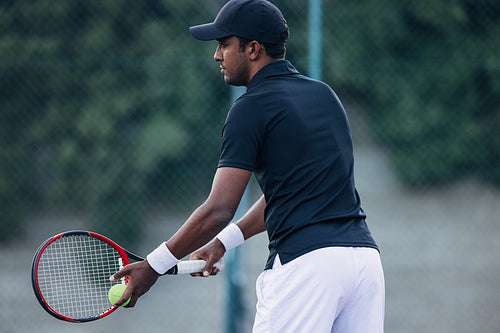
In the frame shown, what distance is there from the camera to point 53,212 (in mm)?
4590

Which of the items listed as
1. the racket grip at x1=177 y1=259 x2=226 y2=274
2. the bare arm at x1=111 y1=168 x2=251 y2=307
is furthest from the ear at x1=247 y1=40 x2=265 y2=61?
the racket grip at x1=177 y1=259 x2=226 y2=274

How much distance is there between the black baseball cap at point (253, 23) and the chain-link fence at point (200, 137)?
2.34m

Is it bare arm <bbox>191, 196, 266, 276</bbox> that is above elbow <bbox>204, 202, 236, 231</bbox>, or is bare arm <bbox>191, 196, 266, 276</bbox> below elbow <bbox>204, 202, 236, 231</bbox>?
below

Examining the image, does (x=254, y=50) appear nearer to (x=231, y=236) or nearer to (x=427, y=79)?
(x=231, y=236)

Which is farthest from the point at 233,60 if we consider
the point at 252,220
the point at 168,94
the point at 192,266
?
the point at 168,94

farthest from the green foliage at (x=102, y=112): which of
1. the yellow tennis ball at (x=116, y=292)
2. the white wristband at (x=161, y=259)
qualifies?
the white wristband at (x=161, y=259)

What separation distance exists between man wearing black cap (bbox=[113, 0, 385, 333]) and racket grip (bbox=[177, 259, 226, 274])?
0.75 feet

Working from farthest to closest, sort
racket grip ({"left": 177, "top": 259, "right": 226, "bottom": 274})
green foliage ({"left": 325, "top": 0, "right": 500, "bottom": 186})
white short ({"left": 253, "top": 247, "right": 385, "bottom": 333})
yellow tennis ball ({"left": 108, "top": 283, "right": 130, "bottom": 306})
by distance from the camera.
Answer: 1. green foliage ({"left": 325, "top": 0, "right": 500, "bottom": 186})
2. racket grip ({"left": 177, "top": 259, "right": 226, "bottom": 274})
3. yellow tennis ball ({"left": 108, "top": 283, "right": 130, "bottom": 306})
4. white short ({"left": 253, "top": 247, "right": 385, "bottom": 333})

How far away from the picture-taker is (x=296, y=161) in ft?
6.80

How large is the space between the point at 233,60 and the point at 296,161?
0.46 m

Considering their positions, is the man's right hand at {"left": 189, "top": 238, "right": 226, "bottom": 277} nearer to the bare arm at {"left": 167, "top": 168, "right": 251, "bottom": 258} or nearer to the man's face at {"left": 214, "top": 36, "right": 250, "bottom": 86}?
the bare arm at {"left": 167, "top": 168, "right": 251, "bottom": 258}

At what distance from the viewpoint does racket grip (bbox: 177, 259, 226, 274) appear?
2.42 metres

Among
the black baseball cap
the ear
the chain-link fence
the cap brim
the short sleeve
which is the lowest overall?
the chain-link fence

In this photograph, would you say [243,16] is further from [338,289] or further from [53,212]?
[53,212]
